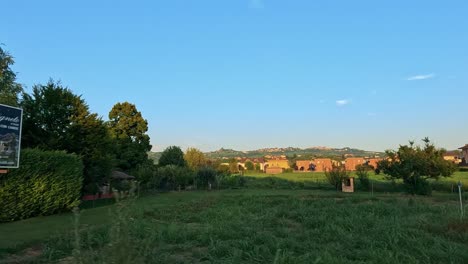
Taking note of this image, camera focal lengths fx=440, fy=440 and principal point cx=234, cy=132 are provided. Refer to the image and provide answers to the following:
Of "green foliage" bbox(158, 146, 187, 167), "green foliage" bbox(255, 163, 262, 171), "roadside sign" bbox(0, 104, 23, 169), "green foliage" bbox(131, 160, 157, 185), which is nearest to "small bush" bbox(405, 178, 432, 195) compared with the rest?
"green foliage" bbox(131, 160, 157, 185)

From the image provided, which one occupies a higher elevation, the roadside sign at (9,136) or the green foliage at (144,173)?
the roadside sign at (9,136)

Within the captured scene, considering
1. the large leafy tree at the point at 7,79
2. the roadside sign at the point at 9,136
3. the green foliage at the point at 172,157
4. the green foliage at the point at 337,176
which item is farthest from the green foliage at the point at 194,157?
the roadside sign at the point at 9,136

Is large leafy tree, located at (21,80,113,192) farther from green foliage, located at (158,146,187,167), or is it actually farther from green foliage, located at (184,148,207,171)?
green foliage, located at (184,148,207,171)

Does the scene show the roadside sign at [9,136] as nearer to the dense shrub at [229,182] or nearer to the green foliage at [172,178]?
the green foliage at [172,178]

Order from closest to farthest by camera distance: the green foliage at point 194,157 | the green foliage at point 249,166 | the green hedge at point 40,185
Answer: the green hedge at point 40,185 → the green foliage at point 194,157 → the green foliage at point 249,166

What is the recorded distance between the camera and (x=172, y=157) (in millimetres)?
58406

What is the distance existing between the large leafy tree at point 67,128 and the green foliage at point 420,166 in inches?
774

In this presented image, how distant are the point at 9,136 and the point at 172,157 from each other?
4300cm

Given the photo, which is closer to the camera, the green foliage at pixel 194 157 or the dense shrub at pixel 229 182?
the dense shrub at pixel 229 182

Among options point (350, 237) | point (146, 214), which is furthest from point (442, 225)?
point (146, 214)

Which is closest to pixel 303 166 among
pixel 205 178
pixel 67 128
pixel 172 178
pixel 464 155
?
pixel 464 155

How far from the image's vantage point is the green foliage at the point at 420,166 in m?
30.2

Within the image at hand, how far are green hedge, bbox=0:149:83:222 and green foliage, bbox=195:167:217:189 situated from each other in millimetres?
25819

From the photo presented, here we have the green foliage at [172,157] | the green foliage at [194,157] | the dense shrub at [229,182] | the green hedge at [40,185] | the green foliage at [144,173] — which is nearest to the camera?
the green hedge at [40,185]
